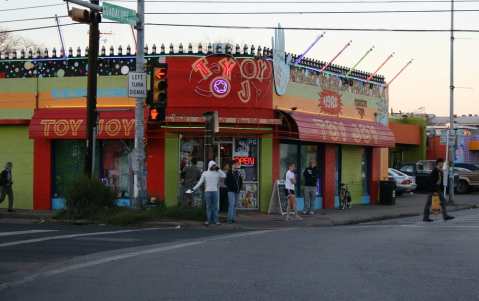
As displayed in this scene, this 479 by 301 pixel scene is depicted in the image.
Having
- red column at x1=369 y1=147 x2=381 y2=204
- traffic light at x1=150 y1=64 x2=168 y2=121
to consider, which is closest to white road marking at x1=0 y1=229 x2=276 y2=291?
traffic light at x1=150 y1=64 x2=168 y2=121

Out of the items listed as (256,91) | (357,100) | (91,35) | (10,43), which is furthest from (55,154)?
(10,43)

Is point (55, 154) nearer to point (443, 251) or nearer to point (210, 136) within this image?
point (210, 136)

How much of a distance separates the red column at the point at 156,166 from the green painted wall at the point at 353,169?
8.30m

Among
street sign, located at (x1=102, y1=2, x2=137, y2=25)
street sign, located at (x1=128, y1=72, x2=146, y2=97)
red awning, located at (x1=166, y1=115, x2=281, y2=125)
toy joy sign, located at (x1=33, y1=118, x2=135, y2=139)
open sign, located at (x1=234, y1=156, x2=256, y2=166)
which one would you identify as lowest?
open sign, located at (x1=234, y1=156, x2=256, y2=166)

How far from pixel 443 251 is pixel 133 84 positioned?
1053 cm

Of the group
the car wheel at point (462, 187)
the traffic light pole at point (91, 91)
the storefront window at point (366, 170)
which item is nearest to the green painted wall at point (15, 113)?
the traffic light pole at point (91, 91)

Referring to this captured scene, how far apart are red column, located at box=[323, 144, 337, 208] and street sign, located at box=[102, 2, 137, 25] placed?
10.1 metres

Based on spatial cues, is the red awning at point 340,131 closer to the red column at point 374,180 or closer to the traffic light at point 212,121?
the red column at point 374,180

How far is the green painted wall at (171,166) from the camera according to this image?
76.1 ft

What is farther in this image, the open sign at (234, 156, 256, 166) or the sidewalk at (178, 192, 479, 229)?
the open sign at (234, 156, 256, 166)

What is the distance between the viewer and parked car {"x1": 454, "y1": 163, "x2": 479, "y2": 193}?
39.0 metres

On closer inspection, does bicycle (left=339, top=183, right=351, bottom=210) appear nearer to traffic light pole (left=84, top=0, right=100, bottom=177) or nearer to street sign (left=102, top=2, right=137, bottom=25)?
traffic light pole (left=84, top=0, right=100, bottom=177)

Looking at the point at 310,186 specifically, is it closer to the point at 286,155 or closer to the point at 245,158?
the point at 286,155

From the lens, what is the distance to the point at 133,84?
66.0 ft
